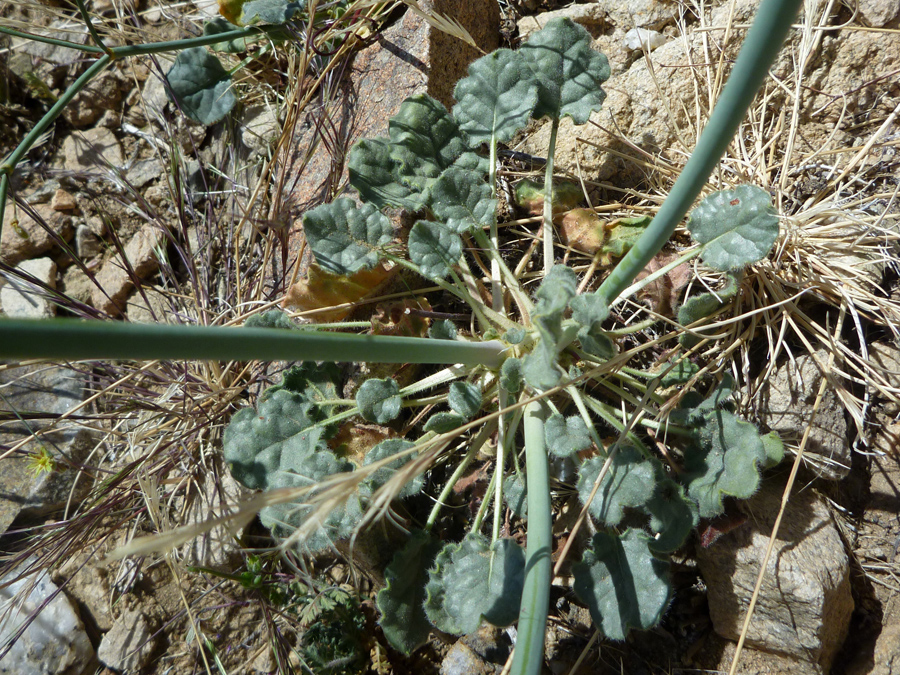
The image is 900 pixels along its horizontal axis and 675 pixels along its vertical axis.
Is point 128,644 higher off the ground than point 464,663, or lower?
lower

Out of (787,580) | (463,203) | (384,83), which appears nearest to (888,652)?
(787,580)

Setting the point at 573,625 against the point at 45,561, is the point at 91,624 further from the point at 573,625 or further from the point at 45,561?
the point at 573,625

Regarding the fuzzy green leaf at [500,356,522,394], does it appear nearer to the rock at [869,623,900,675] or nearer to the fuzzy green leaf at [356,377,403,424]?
the fuzzy green leaf at [356,377,403,424]

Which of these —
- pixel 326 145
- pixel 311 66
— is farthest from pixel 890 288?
pixel 311 66

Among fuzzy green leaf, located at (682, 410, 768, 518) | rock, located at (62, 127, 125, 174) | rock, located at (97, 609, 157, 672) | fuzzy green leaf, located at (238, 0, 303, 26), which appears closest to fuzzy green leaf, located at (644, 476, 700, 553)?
fuzzy green leaf, located at (682, 410, 768, 518)

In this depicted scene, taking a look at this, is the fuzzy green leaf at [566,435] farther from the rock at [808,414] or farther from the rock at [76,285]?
the rock at [76,285]

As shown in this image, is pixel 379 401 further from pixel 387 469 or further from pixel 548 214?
pixel 548 214
